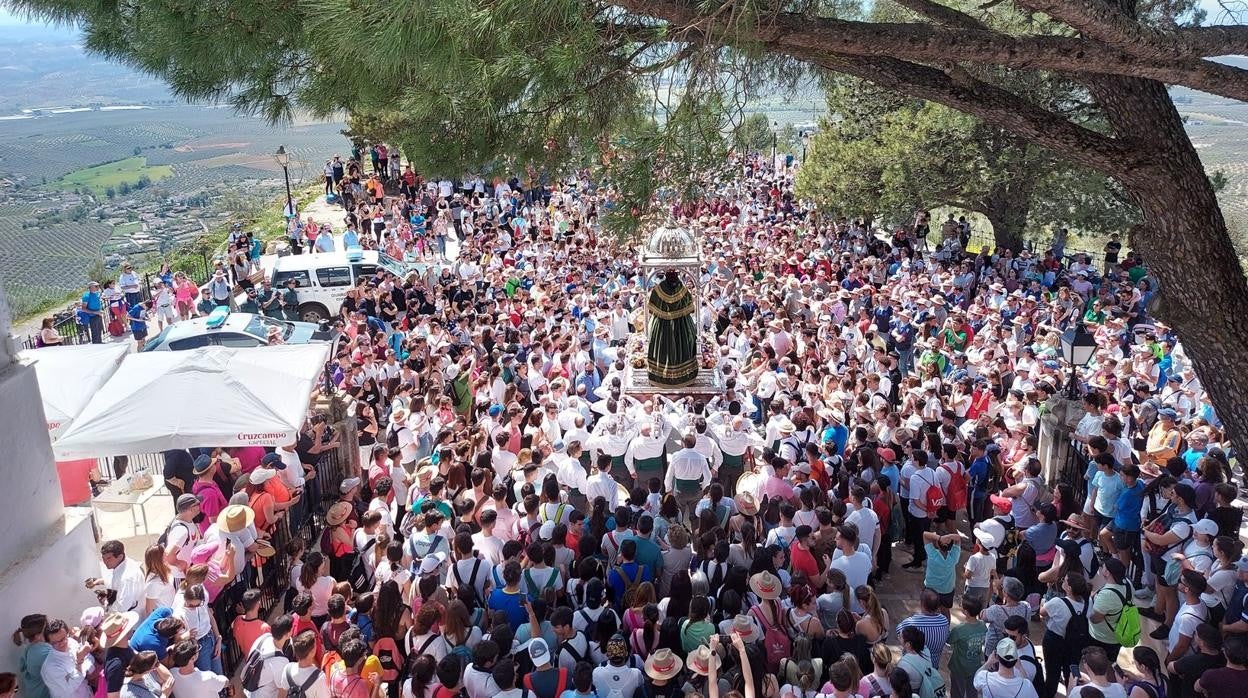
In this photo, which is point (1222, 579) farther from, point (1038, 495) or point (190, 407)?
point (190, 407)

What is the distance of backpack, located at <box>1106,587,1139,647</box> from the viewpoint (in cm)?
614

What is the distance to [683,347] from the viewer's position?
43.2 feet

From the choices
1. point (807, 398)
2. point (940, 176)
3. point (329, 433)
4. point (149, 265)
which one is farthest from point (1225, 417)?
point (149, 265)

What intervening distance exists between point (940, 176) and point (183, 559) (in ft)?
60.1

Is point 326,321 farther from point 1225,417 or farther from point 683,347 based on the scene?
point 1225,417

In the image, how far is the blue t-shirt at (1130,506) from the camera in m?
7.62

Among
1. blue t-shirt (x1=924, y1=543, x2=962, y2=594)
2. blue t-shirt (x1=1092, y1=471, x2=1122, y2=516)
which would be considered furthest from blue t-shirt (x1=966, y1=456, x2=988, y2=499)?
blue t-shirt (x1=924, y1=543, x2=962, y2=594)

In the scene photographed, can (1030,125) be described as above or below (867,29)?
below

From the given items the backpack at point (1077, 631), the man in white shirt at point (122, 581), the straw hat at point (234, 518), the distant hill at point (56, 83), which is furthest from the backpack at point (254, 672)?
the distant hill at point (56, 83)

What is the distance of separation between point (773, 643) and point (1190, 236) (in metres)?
3.93

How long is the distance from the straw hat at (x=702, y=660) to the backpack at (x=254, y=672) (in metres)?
2.57

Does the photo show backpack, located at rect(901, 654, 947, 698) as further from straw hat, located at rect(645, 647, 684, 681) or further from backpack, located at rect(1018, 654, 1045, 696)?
straw hat, located at rect(645, 647, 684, 681)

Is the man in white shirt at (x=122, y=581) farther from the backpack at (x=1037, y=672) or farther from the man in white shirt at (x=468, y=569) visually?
the backpack at (x=1037, y=672)

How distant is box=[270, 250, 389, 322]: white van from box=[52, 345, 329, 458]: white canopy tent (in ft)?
32.3
